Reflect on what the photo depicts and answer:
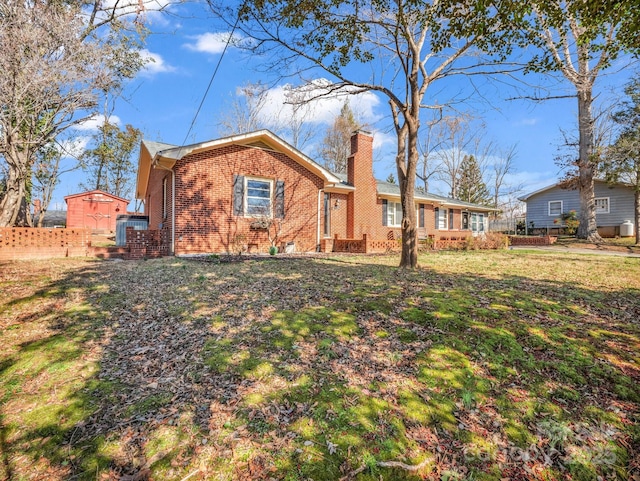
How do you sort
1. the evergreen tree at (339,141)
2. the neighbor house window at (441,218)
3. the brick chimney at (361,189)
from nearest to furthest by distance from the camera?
the brick chimney at (361,189) → the neighbor house window at (441,218) → the evergreen tree at (339,141)

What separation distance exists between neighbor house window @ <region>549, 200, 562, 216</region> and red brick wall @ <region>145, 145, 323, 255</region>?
77.3ft

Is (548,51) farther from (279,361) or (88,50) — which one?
(88,50)

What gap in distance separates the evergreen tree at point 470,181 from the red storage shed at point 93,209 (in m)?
35.8

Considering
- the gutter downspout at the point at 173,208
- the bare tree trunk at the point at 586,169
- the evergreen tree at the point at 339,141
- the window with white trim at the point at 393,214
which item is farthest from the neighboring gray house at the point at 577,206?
the gutter downspout at the point at 173,208

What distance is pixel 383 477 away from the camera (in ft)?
7.13

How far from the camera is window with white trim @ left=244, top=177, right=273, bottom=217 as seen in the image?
12.4m

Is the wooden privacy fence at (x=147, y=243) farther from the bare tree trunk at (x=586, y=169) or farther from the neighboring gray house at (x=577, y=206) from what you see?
the neighboring gray house at (x=577, y=206)

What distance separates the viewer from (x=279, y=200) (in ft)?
42.8

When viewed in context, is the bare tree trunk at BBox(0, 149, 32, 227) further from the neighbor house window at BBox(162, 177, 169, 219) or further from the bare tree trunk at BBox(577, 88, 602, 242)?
the bare tree trunk at BBox(577, 88, 602, 242)

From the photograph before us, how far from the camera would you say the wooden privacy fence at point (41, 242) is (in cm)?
1027

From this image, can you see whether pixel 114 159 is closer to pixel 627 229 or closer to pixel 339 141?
pixel 339 141

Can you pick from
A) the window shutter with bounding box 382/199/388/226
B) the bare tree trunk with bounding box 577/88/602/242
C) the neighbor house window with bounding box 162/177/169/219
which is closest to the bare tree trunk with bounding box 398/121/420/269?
the neighbor house window with bounding box 162/177/169/219

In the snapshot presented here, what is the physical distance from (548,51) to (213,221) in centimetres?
1045

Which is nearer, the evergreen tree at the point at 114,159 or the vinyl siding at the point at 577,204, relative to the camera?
the vinyl siding at the point at 577,204
